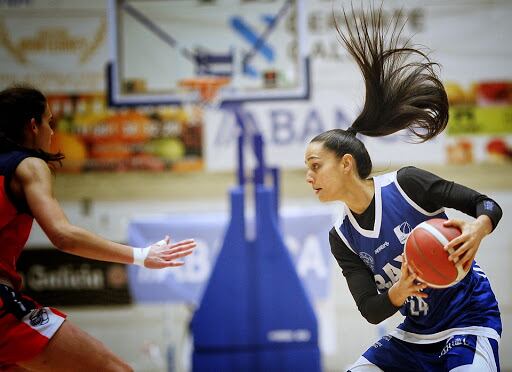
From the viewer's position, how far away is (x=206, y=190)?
24.7ft

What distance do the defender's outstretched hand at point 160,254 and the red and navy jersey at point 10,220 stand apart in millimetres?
502

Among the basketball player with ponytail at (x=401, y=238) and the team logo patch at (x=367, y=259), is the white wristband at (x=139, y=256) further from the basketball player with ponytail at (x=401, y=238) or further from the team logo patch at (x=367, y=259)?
the team logo patch at (x=367, y=259)

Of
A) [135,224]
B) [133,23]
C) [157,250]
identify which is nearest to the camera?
[157,250]

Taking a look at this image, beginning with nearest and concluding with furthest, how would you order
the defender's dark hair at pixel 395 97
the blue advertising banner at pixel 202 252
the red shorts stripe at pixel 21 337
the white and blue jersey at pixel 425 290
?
1. the red shorts stripe at pixel 21 337
2. the white and blue jersey at pixel 425 290
3. the defender's dark hair at pixel 395 97
4. the blue advertising banner at pixel 202 252

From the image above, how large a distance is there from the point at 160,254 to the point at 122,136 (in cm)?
485

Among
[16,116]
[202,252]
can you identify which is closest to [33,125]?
[16,116]

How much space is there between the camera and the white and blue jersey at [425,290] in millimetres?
2906

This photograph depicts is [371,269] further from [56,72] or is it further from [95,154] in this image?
[56,72]

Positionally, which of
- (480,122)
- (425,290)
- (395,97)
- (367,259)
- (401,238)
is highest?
(395,97)

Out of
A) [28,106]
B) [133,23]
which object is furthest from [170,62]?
[28,106]

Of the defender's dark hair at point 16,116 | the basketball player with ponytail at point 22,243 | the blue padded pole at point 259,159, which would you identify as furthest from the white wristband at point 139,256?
the blue padded pole at point 259,159

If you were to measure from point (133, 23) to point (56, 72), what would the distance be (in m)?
1.12

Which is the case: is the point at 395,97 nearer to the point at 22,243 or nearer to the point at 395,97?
the point at 395,97

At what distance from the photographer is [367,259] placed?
306cm
